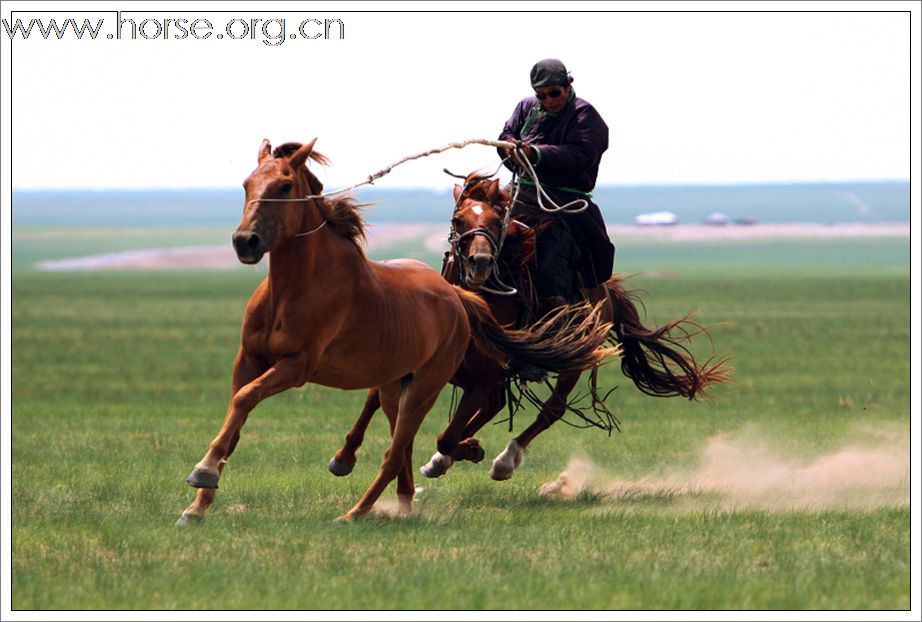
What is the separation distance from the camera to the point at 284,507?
9609 mm

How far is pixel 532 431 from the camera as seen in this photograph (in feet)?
36.4

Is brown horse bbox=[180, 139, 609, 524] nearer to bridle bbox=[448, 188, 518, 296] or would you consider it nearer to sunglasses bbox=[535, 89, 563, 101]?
bridle bbox=[448, 188, 518, 296]

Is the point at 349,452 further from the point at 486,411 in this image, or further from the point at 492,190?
the point at 492,190

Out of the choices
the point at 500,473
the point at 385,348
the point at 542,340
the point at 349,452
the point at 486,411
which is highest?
the point at 385,348

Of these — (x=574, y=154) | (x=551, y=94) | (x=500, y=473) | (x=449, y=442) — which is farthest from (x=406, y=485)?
(x=551, y=94)

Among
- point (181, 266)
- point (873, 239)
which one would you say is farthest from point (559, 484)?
point (873, 239)

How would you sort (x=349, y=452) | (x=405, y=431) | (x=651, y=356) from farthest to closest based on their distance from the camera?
1. (x=651, y=356)
2. (x=349, y=452)
3. (x=405, y=431)

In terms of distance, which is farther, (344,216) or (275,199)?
(344,216)

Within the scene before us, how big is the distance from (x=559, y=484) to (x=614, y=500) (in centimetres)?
50

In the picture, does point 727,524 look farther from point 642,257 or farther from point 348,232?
point 642,257

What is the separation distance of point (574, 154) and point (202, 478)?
330 centimetres

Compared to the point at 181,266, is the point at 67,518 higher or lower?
higher

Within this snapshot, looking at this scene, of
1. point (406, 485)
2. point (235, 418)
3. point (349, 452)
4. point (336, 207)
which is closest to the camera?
point (235, 418)

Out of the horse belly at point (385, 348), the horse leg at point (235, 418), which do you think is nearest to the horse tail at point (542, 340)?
the horse belly at point (385, 348)
